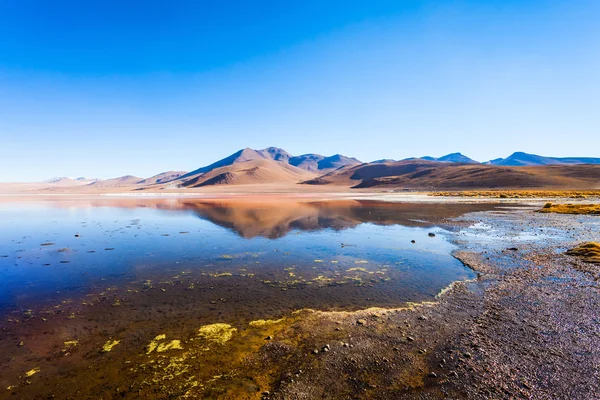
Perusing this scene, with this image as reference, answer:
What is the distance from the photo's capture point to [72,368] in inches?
275

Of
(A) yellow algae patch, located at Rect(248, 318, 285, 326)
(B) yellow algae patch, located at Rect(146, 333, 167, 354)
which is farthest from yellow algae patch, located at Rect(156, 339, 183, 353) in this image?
(A) yellow algae patch, located at Rect(248, 318, 285, 326)

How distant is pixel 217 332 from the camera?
8.76m

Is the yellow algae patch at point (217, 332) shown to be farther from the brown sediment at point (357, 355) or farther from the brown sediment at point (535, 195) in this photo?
the brown sediment at point (535, 195)

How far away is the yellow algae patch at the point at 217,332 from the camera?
833 centimetres

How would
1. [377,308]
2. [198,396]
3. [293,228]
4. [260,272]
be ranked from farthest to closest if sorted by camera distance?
[293,228] < [260,272] < [377,308] < [198,396]

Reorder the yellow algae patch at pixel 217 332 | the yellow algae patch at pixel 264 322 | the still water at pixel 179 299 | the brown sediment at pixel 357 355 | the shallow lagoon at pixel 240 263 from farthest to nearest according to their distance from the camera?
the shallow lagoon at pixel 240 263 → the yellow algae patch at pixel 264 322 → the yellow algae patch at pixel 217 332 → the still water at pixel 179 299 → the brown sediment at pixel 357 355

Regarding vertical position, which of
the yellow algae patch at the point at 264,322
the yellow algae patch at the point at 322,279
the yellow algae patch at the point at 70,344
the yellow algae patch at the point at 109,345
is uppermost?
the yellow algae patch at the point at 70,344

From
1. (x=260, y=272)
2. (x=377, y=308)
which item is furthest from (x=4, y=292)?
(x=377, y=308)

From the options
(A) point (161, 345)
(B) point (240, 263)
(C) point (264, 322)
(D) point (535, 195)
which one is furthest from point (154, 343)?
(D) point (535, 195)

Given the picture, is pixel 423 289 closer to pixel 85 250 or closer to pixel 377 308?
pixel 377 308

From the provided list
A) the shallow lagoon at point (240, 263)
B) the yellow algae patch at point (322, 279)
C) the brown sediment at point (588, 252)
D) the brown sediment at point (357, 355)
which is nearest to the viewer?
the brown sediment at point (357, 355)

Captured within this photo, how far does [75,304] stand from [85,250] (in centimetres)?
1049

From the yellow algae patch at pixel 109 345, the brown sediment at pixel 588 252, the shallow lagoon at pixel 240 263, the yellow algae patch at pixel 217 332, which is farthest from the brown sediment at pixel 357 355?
the brown sediment at pixel 588 252

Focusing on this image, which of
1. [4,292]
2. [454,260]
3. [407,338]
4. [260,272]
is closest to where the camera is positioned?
[407,338]
